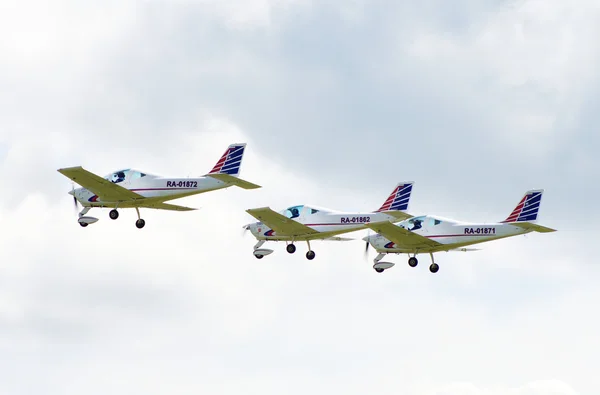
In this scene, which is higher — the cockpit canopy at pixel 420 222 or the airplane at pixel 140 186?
the cockpit canopy at pixel 420 222

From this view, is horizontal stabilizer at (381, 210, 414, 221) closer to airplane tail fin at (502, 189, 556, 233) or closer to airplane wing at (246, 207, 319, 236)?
airplane wing at (246, 207, 319, 236)

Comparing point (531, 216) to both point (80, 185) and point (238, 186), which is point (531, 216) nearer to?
point (238, 186)

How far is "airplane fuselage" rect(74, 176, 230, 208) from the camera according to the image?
11606 centimetres

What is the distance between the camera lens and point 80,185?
4658 inches

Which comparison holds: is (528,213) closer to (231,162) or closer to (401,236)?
(401,236)

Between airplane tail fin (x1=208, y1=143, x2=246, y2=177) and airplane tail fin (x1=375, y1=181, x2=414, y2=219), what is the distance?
9019 millimetres

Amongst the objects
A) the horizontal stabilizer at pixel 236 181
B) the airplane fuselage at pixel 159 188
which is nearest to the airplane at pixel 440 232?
the horizontal stabilizer at pixel 236 181

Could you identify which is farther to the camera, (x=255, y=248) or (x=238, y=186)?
(x=255, y=248)

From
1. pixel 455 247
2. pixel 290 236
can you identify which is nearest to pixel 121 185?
pixel 290 236

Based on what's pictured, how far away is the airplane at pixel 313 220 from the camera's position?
12056 centimetres

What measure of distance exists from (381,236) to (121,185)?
49.4ft

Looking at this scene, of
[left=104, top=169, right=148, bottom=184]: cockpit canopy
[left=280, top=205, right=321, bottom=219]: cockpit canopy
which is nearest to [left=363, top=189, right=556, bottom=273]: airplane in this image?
[left=280, top=205, right=321, bottom=219]: cockpit canopy

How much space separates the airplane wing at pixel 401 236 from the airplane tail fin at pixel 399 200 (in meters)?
0.92

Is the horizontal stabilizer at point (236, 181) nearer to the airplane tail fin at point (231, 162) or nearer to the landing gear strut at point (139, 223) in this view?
the airplane tail fin at point (231, 162)
